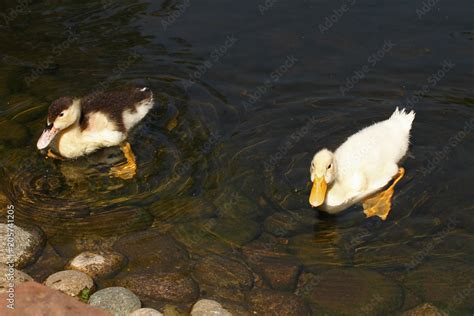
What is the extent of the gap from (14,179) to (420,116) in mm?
4233

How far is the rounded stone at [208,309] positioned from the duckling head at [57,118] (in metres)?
2.64

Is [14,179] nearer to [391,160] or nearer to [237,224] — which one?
[237,224]

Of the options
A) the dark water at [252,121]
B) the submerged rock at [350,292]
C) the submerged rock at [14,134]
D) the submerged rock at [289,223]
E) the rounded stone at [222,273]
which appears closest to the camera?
the submerged rock at [350,292]

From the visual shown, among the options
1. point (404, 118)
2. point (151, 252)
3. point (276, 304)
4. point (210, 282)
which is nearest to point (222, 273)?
point (210, 282)

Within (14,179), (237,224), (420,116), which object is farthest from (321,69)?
(14,179)

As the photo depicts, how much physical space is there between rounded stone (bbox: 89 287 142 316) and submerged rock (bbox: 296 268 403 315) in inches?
49.3

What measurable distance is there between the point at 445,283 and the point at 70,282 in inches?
111

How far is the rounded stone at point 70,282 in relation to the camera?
16.8 feet

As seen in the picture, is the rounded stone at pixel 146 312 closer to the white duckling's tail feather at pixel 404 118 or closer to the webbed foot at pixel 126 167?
the webbed foot at pixel 126 167

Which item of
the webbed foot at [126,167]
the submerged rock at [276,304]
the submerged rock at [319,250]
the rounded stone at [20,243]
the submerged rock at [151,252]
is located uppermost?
the rounded stone at [20,243]

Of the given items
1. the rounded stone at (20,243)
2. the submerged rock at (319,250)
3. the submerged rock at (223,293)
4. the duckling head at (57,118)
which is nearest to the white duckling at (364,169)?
the submerged rock at (319,250)

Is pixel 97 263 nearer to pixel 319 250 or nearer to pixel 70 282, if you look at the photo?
pixel 70 282

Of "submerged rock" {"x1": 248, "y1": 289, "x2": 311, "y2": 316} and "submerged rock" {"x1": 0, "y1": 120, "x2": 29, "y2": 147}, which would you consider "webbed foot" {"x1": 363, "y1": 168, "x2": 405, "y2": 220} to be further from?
"submerged rock" {"x1": 0, "y1": 120, "x2": 29, "y2": 147}

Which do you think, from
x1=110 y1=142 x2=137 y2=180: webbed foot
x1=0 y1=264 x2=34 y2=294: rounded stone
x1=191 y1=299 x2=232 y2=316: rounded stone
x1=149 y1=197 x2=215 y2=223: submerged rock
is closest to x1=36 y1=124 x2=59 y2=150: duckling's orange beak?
x1=110 y1=142 x2=137 y2=180: webbed foot
